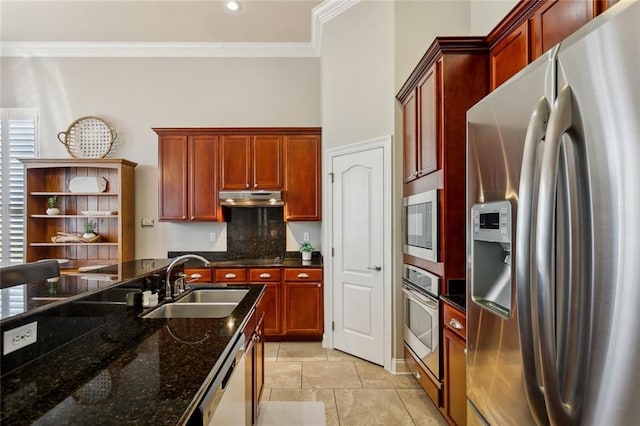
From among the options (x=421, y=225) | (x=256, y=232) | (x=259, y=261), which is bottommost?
(x=259, y=261)

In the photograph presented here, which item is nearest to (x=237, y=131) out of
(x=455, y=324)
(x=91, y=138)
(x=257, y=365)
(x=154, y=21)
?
(x=154, y=21)

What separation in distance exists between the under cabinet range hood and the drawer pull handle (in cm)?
251

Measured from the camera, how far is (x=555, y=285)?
77cm

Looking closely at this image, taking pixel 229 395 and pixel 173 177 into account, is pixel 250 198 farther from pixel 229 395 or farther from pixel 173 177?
pixel 229 395

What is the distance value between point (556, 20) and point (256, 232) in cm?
367

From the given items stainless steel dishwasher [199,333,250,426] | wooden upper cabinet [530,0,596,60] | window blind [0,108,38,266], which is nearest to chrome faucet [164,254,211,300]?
stainless steel dishwasher [199,333,250,426]

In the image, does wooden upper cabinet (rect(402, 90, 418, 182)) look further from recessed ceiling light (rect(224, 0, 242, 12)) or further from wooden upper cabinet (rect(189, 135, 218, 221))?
Result: wooden upper cabinet (rect(189, 135, 218, 221))

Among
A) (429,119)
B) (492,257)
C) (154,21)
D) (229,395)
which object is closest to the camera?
(492,257)

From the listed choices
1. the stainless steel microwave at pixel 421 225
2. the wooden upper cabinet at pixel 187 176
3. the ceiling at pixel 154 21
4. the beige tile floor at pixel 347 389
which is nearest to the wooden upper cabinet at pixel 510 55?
the stainless steel microwave at pixel 421 225

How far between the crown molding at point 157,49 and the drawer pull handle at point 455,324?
381cm

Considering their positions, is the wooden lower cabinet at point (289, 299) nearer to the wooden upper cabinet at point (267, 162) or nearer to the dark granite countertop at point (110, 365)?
the wooden upper cabinet at point (267, 162)

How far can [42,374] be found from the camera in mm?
1041

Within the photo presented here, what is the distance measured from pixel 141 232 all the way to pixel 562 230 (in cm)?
475

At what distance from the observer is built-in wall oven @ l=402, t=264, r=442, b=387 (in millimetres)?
2246
